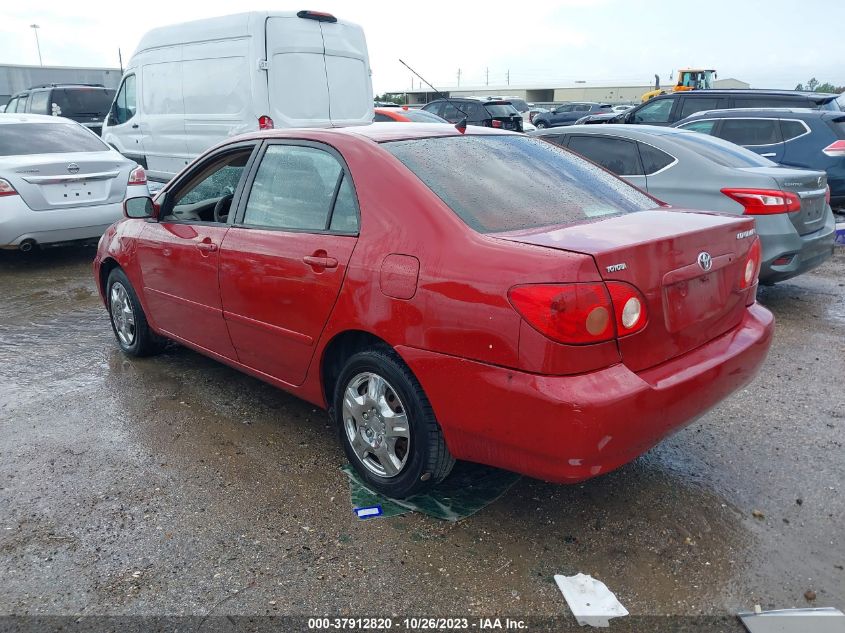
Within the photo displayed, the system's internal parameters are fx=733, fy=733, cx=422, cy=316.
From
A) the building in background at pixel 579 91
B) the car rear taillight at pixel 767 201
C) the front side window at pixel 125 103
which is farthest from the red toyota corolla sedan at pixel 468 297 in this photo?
the building in background at pixel 579 91

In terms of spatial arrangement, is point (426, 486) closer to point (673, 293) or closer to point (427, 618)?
point (427, 618)

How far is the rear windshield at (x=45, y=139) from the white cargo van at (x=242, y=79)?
141cm

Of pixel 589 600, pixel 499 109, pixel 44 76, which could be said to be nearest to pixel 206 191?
pixel 589 600

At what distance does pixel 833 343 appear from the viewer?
17.3 ft

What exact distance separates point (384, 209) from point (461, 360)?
2.55ft

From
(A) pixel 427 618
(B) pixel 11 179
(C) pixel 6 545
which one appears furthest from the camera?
(B) pixel 11 179

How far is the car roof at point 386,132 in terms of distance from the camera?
3.45 m

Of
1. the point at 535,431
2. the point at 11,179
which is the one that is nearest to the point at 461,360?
the point at 535,431

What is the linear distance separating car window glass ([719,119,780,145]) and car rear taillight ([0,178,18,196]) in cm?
833

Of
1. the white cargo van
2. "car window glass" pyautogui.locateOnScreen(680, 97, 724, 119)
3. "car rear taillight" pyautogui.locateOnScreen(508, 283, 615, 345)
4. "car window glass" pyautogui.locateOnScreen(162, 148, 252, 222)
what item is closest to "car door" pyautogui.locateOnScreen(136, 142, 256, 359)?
"car window glass" pyautogui.locateOnScreen(162, 148, 252, 222)

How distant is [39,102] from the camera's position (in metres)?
15.4

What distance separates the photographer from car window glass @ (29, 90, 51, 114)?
15242 mm

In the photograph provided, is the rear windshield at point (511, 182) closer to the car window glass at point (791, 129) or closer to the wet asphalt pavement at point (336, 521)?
the wet asphalt pavement at point (336, 521)

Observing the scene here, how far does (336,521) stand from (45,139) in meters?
7.06
